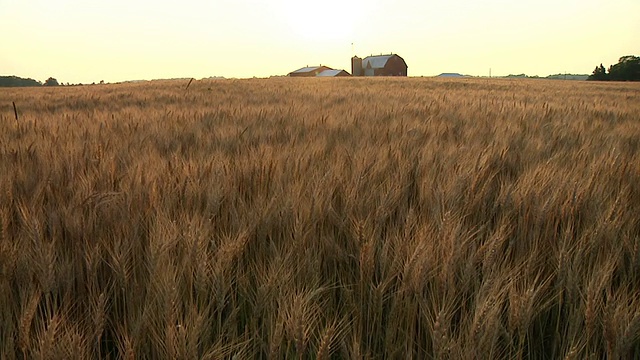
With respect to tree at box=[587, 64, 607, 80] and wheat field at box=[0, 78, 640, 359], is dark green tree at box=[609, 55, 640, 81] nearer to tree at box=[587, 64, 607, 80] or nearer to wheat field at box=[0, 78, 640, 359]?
tree at box=[587, 64, 607, 80]

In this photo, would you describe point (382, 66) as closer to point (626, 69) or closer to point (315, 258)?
point (626, 69)

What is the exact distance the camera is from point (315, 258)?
3.19ft

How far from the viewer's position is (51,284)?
0.86 metres

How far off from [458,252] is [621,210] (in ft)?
2.47

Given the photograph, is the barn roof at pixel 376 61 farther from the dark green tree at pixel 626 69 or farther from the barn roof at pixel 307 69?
the dark green tree at pixel 626 69

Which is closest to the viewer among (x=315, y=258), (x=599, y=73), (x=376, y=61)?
(x=315, y=258)

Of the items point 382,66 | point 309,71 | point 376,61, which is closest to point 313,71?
point 309,71

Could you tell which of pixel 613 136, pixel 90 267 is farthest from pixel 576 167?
pixel 90 267

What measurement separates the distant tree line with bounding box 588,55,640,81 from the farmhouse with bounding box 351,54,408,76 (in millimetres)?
25018

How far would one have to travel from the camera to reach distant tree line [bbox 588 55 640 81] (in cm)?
4494

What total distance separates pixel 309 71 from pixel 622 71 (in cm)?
4324

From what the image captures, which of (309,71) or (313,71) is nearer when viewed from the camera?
(309,71)

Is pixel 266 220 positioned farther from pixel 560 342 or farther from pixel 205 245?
pixel 560 342

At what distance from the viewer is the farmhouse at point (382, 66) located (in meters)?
57.4
